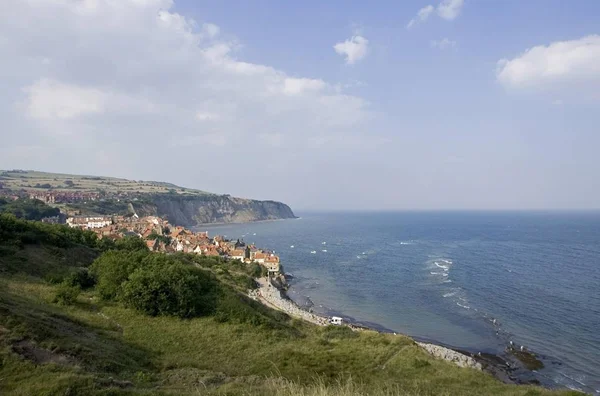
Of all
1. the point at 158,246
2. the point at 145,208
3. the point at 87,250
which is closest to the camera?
the point at 87,250

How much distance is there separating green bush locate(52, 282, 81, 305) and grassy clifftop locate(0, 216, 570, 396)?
0.11 metres

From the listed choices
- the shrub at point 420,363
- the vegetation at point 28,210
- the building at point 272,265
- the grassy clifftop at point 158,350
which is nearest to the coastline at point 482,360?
the shrub at point 420,363

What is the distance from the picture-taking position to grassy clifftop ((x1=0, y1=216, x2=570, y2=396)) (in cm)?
837

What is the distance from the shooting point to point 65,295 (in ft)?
61.6

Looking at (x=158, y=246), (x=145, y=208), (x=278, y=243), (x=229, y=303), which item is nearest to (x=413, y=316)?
(x=229, y=303)

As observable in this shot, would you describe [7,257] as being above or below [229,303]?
above

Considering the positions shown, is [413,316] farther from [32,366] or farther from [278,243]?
[278,243]

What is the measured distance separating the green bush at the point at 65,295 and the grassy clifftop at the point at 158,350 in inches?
4.2

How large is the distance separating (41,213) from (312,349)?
92.1 meters

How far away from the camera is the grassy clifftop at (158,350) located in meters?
8.37

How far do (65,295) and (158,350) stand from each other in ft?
22.5

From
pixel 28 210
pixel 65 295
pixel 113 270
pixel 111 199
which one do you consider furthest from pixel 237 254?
pixel 111 199

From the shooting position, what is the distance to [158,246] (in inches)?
2763

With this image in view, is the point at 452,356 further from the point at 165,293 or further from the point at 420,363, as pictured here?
the point at 165,293
